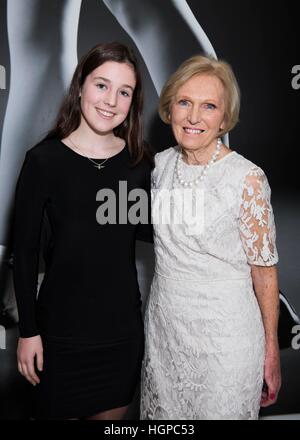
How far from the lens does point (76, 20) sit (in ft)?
6.95

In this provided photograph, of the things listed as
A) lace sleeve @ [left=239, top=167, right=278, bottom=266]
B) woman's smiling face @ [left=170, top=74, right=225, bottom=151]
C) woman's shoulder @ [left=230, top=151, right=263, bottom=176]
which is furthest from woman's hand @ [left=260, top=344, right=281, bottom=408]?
woman's smiling face @ [left=170, top=74, right=225, bottom=151]

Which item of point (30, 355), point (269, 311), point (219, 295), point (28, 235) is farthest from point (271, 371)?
point (28, 235)

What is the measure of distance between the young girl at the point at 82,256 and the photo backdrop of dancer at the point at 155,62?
56 centimetres

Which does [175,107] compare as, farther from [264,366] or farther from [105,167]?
[264,366]

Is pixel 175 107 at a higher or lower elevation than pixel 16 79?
lower

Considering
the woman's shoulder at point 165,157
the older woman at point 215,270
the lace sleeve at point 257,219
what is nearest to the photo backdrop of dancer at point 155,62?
the woman's shoulder at point 165,157

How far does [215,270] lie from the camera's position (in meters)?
1.49

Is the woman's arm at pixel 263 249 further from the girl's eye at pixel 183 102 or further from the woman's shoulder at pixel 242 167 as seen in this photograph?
the girl's eye at pixel 183 102

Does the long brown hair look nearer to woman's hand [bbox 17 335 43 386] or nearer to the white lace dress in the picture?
the white lace dress

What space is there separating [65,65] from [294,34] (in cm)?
98

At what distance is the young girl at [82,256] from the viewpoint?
4.99ft

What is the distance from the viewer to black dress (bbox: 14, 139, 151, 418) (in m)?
1.51

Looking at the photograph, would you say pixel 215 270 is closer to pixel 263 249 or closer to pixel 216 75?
pixel 263 249
